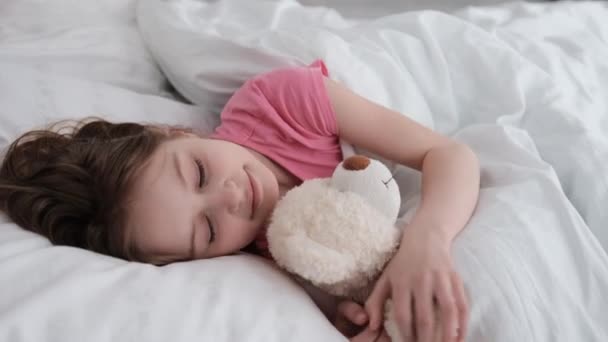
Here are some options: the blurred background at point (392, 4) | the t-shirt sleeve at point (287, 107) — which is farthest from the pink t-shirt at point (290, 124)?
the blurred background at point (392, 4)

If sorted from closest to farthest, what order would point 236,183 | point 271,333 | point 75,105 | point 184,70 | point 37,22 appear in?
point 271,333
point 236,183
point 75,105
point 184,70
point 37,22

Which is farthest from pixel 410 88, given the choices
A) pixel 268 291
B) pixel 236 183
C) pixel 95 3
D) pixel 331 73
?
pixel 95 3

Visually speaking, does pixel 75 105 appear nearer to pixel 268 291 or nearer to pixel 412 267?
pixel 268 291

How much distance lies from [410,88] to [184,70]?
→ 1.33 feet

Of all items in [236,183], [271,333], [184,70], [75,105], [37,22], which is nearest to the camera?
[271,333]

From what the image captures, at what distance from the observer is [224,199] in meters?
0.77

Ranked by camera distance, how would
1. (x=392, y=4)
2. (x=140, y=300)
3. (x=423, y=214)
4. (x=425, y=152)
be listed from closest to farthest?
(x=140, y=300), (x=423, y=214), (x=425, y=152), (x=392, y=4)

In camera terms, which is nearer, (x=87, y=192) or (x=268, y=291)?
(x=268, y=291)

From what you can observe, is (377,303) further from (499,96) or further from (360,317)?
(499,96)

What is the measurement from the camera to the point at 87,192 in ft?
2.62

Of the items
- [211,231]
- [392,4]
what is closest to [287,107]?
[211,231]

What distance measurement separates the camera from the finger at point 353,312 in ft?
2.19

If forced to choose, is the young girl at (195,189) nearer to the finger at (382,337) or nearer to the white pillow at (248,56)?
the finger at (382,337)

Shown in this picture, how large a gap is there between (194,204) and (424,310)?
12.3 inches
